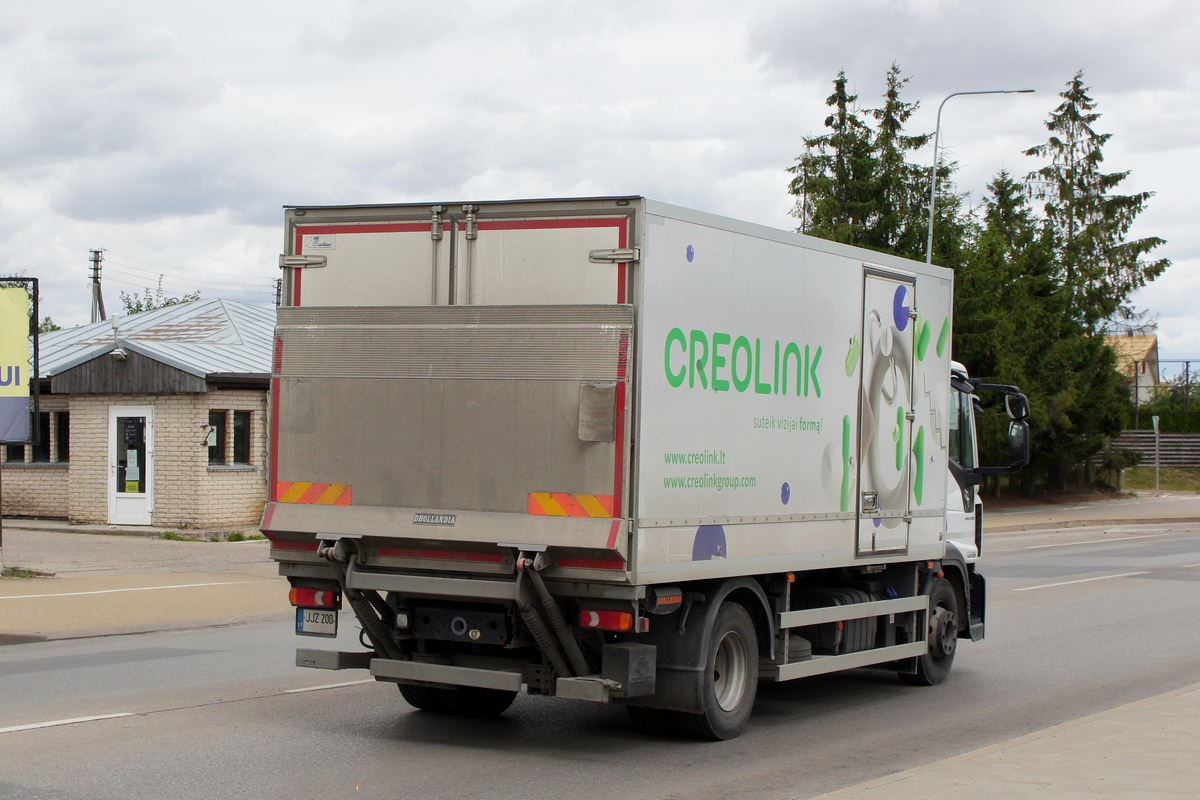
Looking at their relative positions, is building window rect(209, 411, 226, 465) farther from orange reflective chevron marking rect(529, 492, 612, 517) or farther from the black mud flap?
orange reflective chevron marking rect(529, 492, 612, 517)

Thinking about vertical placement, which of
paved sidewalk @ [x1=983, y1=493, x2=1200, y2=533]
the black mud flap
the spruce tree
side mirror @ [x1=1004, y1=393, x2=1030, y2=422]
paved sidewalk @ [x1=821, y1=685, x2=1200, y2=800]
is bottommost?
paved sidewalk @ [x1=983, y1=493, x2=1200, y2=533]

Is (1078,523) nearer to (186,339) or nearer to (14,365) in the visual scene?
(186,339)

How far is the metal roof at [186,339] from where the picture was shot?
23750mm

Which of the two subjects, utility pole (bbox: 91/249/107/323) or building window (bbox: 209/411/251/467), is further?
utility pole (bbox: 91/249/107/323)

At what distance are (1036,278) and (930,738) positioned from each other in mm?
33667

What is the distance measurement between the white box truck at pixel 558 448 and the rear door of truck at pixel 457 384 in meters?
0.01

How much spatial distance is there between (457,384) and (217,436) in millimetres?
17519

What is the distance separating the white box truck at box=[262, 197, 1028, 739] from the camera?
711 cm

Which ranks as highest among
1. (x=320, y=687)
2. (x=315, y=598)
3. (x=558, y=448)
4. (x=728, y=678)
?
(x=558, y=448)

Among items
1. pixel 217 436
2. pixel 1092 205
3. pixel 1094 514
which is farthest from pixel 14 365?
pixel 1092 205

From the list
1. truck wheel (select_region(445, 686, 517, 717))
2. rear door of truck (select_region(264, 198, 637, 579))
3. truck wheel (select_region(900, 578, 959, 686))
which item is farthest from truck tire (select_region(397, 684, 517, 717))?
truck wheel (select_region(900, 578, 959, 686))

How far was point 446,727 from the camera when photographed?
8320mm

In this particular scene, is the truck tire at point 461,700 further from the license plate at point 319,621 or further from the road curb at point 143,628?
the road curb at point 143,628

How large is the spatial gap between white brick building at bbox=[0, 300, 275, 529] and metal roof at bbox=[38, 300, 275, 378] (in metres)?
0.05
